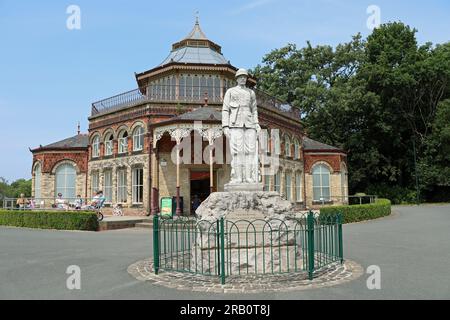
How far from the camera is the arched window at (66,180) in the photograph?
2595cm

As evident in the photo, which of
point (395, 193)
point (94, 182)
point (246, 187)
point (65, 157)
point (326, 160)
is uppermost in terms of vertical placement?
point (65, 157)

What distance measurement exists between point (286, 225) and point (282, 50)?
37728 millimetres

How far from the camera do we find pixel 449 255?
9.09 metres

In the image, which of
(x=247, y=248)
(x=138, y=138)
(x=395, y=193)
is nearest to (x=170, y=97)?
(x=138, y=138)

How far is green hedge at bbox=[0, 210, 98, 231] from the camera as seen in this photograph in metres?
16.5

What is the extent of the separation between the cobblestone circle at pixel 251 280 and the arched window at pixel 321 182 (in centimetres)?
2268

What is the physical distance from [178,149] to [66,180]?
11.3 meters

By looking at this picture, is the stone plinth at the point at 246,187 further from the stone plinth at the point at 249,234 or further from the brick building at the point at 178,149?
the brick building at the point at 178,149

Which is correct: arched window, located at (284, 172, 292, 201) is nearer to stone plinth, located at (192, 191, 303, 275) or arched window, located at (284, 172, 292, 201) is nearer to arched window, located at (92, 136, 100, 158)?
arched window, located at (92, 136, 100, 158)

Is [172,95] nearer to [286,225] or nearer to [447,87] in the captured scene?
[286,225]

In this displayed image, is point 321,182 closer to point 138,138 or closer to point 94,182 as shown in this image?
point 138,138

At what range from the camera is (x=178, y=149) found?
63.4ft
